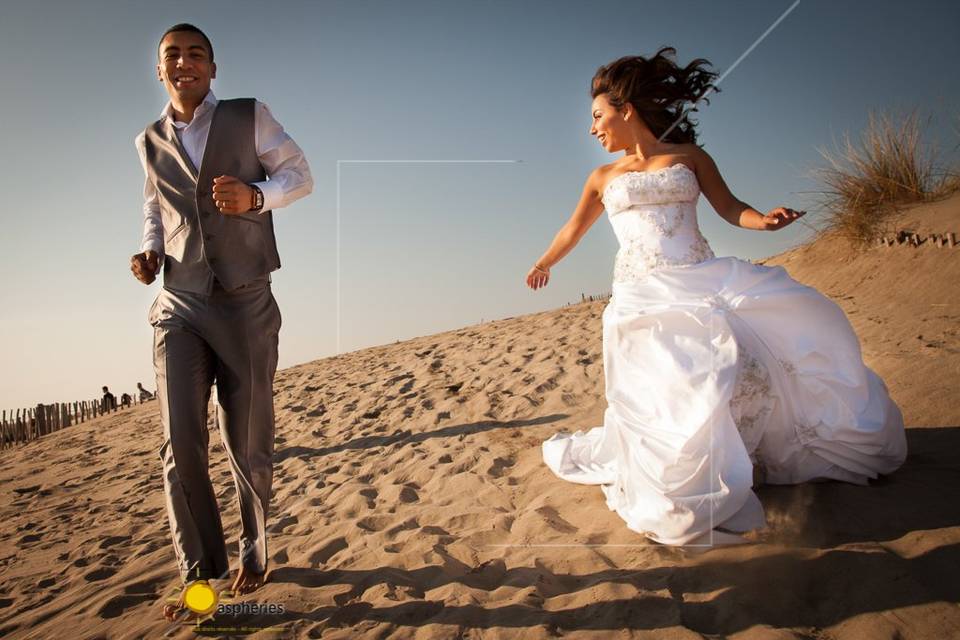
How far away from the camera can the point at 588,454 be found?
4297 millimetres

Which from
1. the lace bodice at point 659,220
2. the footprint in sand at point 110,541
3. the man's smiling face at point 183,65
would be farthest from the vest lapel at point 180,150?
the footprint in sand at point 110,541

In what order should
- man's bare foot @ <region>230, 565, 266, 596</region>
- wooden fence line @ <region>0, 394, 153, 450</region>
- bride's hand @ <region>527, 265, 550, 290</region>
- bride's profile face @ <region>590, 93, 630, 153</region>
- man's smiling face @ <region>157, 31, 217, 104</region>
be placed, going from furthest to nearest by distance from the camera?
wooden fence line @ <region>0, 394, 153, 450</region> → bride's hand @ <region>527, 265, 550, 290</region> → bride's profile face @ <region>590, 93, 630, 153</region> → man's bare foot @ <region>230, 565, 266, 596</region> → man's smiling face @ <region>157, 31, 217, 104</region>

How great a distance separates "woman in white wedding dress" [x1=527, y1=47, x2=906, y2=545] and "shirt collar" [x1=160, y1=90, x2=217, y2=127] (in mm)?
2136

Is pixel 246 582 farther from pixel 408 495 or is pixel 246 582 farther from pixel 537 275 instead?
pixel 537 275

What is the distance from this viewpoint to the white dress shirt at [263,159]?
286 centimetres

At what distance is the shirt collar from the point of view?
287cm

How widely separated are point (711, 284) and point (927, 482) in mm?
1493

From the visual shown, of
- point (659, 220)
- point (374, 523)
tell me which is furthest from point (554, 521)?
point (659, 220)

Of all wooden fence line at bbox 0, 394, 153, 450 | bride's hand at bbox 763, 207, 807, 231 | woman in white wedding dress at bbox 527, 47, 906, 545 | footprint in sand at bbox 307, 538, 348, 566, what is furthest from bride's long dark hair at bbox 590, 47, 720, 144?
wooden fence line at bbox 0, 394, 153, 450

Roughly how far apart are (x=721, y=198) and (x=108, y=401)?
12.6 m

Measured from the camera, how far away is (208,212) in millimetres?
2777

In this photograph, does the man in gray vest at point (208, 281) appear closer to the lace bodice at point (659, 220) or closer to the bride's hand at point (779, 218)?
the lace bodice at point (659, 220)

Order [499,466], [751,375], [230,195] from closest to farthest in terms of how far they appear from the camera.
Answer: [230,195], [751,375], [499,466]

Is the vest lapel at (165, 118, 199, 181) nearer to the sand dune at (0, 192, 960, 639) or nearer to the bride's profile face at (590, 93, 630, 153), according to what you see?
the sand dune at (0, 192, 960, 639)
